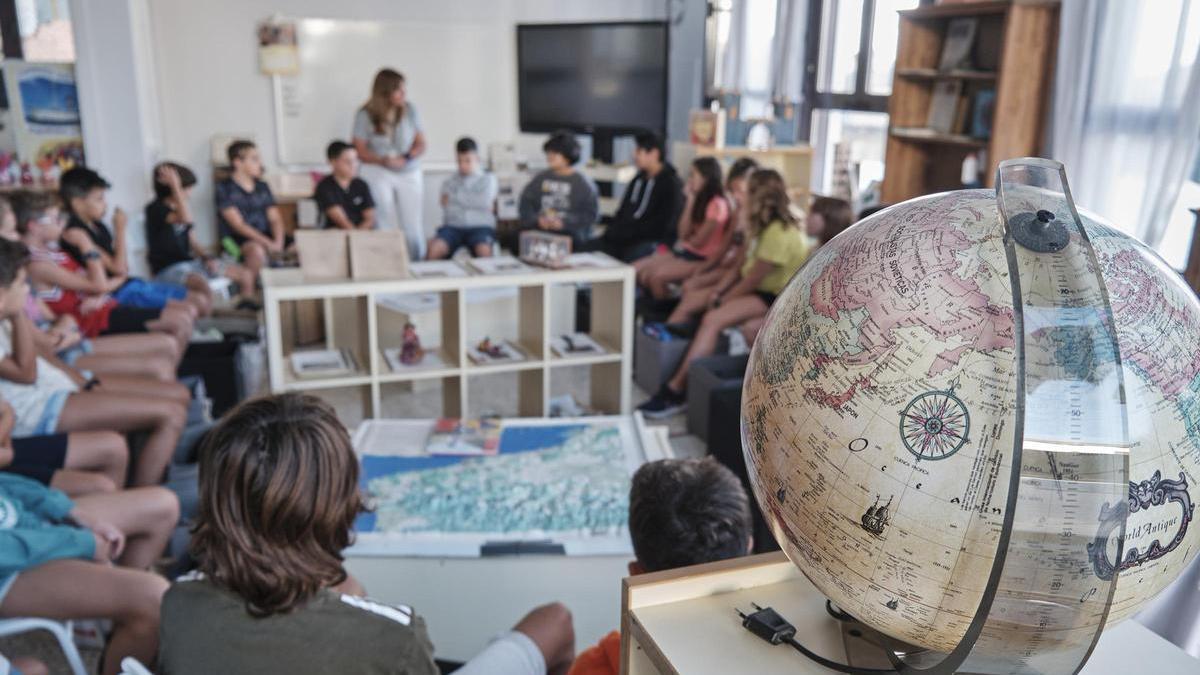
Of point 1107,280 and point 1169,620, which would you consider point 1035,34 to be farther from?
point 1107,280

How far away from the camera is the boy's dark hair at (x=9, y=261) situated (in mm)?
2609

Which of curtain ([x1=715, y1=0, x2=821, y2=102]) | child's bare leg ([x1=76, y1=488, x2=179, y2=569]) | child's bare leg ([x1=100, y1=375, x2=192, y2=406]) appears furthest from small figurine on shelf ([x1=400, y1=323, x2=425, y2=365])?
curtain ([x1=715, y1=0, x2=821, y2=102])

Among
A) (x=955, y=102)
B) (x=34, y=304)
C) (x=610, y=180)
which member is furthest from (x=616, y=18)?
(x=34, y=304)

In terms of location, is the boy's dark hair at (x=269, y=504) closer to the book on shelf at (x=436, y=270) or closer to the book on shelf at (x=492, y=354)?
the book on shelf at (x=436, y=270)

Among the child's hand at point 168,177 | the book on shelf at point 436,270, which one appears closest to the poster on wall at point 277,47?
the child's hand at point 168,177

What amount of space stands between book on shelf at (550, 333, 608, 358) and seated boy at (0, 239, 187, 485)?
141cm

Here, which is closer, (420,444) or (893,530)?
(893,530)

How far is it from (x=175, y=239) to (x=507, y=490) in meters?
3.49

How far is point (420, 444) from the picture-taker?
2.77 metres

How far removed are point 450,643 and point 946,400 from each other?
1.82 m

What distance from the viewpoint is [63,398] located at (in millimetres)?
2844

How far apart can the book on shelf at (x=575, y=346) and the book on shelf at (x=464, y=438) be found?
837mm

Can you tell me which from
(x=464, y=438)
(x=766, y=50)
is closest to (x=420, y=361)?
(x=464, y=438)

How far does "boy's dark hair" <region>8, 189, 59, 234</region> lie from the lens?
3.70m
